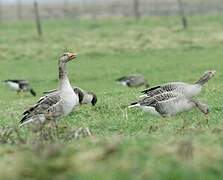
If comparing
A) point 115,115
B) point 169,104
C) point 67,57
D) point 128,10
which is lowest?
point 128,10

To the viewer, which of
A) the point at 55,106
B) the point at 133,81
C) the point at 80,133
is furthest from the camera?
the point at 133,81

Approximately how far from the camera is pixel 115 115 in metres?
16.7

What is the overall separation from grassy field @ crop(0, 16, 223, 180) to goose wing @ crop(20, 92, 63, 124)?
0.32 m

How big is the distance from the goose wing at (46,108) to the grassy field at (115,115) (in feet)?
1.04

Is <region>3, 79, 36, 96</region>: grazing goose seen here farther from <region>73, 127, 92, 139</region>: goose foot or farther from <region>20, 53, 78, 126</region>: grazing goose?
<region>73, 127, 92, 139</region>: goose foot

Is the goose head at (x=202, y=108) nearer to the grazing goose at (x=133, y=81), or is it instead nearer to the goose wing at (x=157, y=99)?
the goose wing at (x=157, y=99)

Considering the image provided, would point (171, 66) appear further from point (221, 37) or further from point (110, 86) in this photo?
point (221, 37)

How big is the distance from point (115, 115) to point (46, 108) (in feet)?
7.52

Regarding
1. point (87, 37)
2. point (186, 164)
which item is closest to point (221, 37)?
point (87, 37)

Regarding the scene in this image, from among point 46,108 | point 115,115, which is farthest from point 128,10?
point 46,108

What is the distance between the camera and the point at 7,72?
111 ft

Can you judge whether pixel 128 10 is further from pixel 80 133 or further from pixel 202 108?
pixel 80 133

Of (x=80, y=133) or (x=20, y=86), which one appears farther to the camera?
(x=20, y=86)

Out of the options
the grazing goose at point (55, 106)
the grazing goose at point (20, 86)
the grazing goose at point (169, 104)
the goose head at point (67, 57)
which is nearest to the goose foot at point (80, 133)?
the grazing goose at point (55, 106)
